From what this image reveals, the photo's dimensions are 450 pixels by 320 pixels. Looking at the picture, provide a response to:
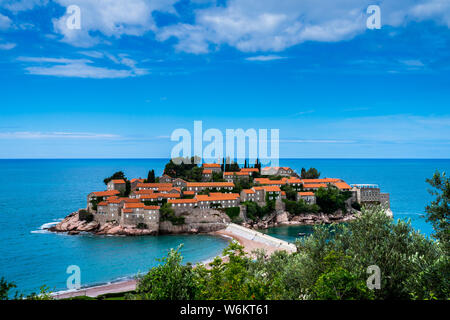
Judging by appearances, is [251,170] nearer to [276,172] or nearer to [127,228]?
[276,172]

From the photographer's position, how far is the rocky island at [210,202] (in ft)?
202

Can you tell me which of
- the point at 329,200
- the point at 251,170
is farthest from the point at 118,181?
the point at 329,200

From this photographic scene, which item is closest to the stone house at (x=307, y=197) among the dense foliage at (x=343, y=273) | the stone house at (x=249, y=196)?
the stone house at (x=249, y=196)

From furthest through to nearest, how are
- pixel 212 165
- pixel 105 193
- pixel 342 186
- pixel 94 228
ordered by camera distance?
pixel 212 165 → pixel 342 186 → pixel 105 193 → pixel 94 228

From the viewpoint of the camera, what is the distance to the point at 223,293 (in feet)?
39.9

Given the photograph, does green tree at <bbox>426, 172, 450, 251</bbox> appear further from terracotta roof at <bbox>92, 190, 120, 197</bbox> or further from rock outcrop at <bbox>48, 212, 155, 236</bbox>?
terracotta roof at <bbox>92, 190, 120, 197</bbox>

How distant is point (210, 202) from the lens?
64.9 m

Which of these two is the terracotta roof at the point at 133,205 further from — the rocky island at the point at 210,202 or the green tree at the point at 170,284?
the green tree at the point at 170,284

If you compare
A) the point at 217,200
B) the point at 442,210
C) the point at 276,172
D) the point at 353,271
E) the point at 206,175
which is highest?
the point at 276,172

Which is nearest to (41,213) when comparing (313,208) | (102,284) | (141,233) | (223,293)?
(141,233)

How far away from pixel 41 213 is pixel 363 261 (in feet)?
279

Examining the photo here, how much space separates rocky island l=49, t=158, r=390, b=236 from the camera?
61.7 metres

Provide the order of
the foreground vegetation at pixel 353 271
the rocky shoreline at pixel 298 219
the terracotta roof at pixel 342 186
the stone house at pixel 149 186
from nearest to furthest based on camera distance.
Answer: the foreground vegetation at pixel 353 271, the rocky shoreline at pixel 298 219, the stone house at pixel 149 186, the terracotta roof at pixel 342 186

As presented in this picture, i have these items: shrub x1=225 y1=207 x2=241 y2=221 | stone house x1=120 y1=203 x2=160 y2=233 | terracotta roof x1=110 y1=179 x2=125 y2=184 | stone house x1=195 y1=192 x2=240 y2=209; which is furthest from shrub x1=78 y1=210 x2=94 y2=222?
shrub x1=225 y1=207 x2=241 y2=221
